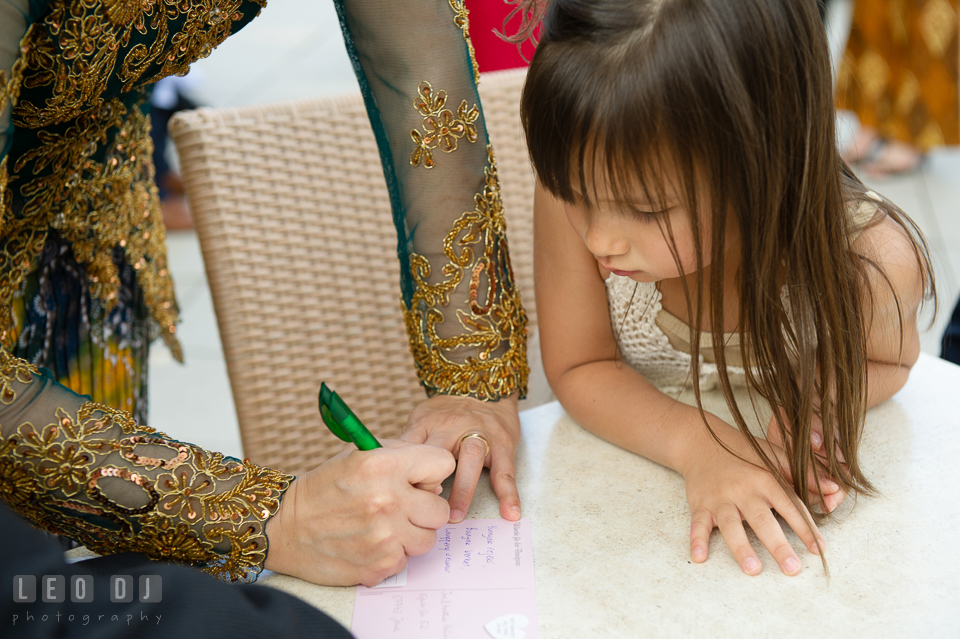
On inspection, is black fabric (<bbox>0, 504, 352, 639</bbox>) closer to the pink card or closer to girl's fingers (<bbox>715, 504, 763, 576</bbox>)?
the pink card

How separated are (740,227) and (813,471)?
0.76 ft

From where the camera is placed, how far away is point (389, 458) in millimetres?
676

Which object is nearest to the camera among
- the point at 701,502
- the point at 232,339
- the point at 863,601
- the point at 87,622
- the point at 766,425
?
the point at 87,622

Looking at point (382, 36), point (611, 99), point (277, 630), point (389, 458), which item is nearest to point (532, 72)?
point (611, 99)

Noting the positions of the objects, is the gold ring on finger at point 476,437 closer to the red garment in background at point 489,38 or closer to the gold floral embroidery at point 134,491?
the gold floral embroidery at point 134,491

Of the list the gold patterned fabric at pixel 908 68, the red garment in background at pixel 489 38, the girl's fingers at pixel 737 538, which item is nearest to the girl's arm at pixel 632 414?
the girl's fingers at pixel 737 538

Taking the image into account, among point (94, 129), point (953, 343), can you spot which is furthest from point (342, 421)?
point (953, 343)

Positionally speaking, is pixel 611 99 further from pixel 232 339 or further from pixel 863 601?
pixel 232 339

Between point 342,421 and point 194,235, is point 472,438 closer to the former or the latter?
point 342,421

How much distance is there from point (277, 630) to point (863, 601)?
435mm

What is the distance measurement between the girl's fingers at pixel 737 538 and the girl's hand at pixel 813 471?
0.26 ft

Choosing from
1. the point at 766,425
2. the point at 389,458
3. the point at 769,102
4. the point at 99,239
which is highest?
the point at 769,102

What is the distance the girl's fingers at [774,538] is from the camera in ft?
2.12

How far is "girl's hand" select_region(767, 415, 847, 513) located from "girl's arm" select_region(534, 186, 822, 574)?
0.09 feet
